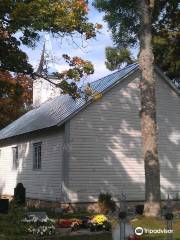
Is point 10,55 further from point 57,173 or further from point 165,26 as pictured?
point 165,26

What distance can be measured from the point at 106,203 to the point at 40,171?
5315 mm

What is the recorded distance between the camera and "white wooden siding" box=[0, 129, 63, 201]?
26.8 metres

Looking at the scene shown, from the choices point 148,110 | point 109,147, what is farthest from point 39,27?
point 109,147

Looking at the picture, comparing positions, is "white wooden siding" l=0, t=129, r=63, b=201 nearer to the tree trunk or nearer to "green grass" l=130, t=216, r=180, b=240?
the tree trunk

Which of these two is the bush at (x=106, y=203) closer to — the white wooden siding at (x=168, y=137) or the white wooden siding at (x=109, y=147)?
the white wooden siding at (x=109, y=147)

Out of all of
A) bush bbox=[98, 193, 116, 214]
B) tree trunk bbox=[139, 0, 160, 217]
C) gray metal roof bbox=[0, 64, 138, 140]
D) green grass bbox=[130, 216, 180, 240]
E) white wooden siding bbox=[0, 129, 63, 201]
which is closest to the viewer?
green grass bbox=[130, 216, 180, 240]

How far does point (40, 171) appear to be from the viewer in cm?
2925

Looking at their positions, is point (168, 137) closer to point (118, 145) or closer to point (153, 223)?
point (118, 145)

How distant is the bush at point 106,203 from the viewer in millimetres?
25219

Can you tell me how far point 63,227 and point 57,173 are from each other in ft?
27.7

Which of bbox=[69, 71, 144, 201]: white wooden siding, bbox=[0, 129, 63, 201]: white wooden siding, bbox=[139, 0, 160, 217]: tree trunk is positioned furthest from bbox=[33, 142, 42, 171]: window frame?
bbox=[139, 0, 160, 217]: tree trunk

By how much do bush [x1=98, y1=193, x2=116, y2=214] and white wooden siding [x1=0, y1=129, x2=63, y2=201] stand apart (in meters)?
2.03

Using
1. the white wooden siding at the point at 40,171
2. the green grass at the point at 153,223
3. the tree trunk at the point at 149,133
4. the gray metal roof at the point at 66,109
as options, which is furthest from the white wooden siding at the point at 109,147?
the green grass at the point at 153,223

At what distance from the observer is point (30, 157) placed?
31156 millimetres
